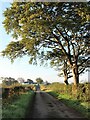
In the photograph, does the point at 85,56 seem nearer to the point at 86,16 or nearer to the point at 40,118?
the point at 86,16

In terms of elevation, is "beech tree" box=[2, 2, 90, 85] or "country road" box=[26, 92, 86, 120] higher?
"beech tree" box=[2, 2, 90, 85]

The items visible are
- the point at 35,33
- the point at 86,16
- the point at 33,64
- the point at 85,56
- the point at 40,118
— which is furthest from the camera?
the point at 85,56

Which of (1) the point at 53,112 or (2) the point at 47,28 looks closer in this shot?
(1) the point at 53,112

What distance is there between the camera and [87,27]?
110ft

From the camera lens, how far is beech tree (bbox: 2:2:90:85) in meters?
29.1

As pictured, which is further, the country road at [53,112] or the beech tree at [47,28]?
the beech tree at [47,28]

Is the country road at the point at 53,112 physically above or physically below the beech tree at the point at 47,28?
below

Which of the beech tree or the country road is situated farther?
the beech tree

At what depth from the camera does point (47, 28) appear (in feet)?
96.8

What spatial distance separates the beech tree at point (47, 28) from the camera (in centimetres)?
2911

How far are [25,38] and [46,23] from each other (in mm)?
5226

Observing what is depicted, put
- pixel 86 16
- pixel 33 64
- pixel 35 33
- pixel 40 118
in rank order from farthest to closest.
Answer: pixel 33 64 < pixel 35 33 < pixel 86 16 < pixel 40 118

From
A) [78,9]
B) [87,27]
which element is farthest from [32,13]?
[87,27]

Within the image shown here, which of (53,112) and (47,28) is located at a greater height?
(47,28)
